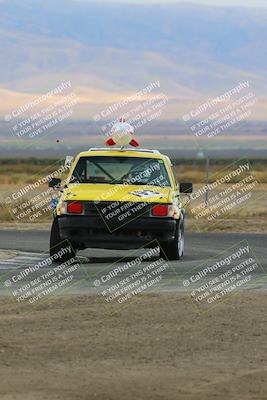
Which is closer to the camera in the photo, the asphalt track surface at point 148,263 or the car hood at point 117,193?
the asphalt track surface at point 148,263

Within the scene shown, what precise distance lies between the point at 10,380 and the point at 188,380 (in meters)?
1.41

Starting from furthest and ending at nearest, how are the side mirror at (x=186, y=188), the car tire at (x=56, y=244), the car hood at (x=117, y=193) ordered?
the side mirror at (x=186, y=188)
the car tire at (x=56, y=244)
the car hood at (x=117, y=193)

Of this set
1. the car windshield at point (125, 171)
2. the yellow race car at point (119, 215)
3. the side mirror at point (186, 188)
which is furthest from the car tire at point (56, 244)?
the side mirror at point (186, 188)

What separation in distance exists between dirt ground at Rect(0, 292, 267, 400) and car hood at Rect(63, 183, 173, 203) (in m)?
4.97

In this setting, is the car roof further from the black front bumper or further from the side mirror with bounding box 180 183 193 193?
the black front bumper

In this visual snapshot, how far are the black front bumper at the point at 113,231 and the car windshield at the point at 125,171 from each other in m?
1.19

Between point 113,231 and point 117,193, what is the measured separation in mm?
677

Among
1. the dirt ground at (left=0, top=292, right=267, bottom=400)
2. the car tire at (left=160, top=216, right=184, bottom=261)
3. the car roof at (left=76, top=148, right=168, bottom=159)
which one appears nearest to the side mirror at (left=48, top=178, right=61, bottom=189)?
the car roof at (left=76, top=148, right=168, bottom=159)

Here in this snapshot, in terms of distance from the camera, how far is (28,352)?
10.9 m

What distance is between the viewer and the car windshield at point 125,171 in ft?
66.6

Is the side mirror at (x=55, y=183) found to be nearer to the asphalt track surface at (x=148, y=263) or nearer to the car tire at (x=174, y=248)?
the asphalt track surface at (x=148, y=263)

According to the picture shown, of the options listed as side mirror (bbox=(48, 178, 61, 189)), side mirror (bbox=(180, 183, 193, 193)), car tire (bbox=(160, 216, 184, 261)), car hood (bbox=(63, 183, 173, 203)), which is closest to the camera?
car hood (bbox=(63, 183, 173, 203))

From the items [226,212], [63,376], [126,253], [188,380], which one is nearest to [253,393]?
[188,380]

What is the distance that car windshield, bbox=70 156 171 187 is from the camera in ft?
66.6
